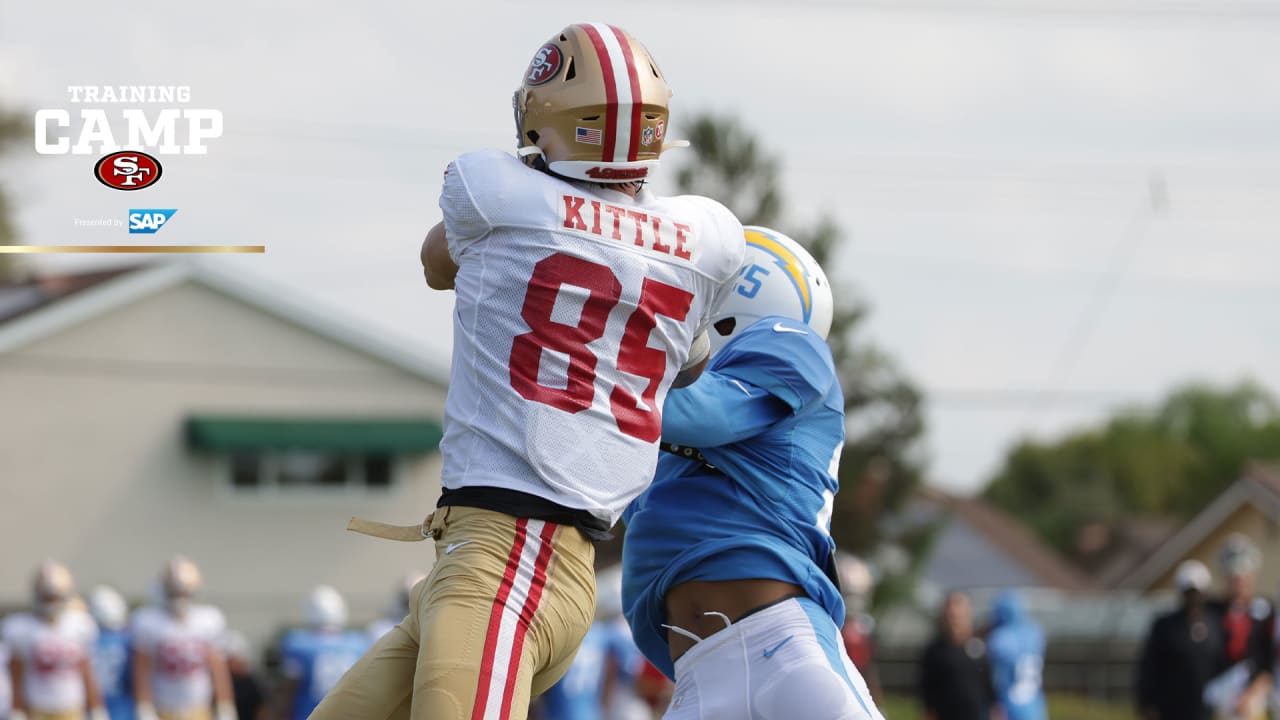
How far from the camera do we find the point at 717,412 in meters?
4.53

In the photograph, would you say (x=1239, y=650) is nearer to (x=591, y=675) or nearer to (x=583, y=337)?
(x=591, y=675)

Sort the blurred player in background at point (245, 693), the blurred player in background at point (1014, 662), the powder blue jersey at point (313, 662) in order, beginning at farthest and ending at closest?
the blurred player in background at point (245, 693)
the blurred player in background at point (1014, 662)
the powder blue jersey at point (313, 662)

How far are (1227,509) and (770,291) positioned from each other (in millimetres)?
41116

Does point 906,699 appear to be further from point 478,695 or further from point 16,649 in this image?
point 478,695

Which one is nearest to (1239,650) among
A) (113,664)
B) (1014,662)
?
(1014,662)

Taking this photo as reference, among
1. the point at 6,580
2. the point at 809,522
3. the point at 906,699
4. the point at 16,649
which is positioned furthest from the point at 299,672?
the point at 906,699

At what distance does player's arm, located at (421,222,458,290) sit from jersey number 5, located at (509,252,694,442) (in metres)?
0.30

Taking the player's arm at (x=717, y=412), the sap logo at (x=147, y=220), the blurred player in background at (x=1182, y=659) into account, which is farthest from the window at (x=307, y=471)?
the player's arm at (x=717, y=412)

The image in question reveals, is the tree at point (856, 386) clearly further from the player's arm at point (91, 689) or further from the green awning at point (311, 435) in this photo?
the player's arm at point (91, 689)

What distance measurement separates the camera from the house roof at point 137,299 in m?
27.8

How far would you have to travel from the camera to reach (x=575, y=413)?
Result: 404 centimetres

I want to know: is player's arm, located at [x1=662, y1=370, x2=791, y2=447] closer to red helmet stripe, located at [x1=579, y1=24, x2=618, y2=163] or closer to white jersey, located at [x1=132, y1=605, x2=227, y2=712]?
red helmet stripe, located at [x1=579, y1=24, x2=618, y2=163]

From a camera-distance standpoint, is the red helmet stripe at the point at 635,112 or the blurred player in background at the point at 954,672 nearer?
the red helmet stripe at the point at 635,112

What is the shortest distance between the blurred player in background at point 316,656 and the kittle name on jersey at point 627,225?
9.90 m
